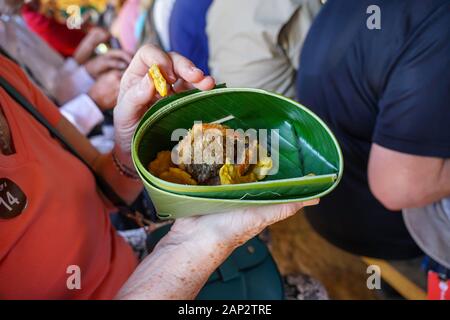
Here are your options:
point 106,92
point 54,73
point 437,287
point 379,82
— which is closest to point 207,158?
point 379,82

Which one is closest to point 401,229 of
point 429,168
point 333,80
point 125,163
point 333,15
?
point 429,168

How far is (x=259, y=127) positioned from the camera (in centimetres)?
66

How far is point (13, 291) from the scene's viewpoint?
2.23 feet

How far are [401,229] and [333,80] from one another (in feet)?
1.44

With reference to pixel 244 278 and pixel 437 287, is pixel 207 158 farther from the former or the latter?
pixel 437 287

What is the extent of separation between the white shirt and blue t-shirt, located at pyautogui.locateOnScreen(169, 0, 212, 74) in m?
0.32

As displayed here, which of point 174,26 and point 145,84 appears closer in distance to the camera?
point 145,84

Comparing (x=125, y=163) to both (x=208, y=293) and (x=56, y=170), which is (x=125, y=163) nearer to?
(x=56, y=170)

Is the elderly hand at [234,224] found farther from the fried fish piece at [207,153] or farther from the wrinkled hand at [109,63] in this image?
the wrinkled hand at [109,63]

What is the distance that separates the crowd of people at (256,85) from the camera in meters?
0.63

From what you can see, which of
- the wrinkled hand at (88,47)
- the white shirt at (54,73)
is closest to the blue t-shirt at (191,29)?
the white shirt at (54,73)

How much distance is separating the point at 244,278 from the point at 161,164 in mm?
395

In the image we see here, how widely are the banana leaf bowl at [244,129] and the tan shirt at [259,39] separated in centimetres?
48

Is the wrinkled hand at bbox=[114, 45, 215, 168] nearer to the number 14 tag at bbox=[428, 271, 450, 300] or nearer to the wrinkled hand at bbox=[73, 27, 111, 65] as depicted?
the number 14 tag at bbox=[428, 271, 450, 300]
